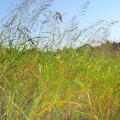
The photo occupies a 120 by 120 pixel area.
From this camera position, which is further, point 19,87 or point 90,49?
point 90,49

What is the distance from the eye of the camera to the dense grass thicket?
6.71 feet

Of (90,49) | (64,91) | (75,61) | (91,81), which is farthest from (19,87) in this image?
(90,49)

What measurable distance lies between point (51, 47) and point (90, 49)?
1087 mm

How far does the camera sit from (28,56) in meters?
3.05

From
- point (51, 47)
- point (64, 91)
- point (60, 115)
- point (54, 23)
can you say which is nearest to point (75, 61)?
point (51, 47)

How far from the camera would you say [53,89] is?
2312mm

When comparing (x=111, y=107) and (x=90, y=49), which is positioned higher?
(x=90, y=49)

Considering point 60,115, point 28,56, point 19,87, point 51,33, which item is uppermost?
point 51,33

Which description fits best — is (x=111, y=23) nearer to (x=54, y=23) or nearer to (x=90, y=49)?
(x=90, y=49)

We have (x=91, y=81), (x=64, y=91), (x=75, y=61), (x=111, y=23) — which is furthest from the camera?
(x=111, y=23)

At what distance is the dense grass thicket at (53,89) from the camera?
2046mm

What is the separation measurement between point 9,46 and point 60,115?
1079 millimetres

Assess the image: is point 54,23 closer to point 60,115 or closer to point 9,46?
point 9,46

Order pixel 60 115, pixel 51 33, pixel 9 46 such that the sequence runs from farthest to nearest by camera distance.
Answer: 1. pixel 51 33
2. pixel 9 46
3. pixel 60 115
